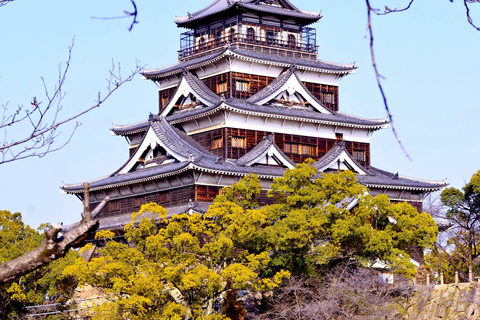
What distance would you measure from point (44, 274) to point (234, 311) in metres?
6.87

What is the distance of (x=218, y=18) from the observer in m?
42.7

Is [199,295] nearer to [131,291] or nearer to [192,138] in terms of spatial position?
[131,291]

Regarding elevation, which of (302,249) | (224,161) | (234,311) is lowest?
(234,311)

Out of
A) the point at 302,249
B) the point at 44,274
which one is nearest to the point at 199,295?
the point at 302,249

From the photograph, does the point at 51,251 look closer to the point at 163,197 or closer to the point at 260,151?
the point at 163,197

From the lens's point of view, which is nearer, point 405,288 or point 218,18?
point 405,288

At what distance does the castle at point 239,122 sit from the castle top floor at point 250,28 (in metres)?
0.06

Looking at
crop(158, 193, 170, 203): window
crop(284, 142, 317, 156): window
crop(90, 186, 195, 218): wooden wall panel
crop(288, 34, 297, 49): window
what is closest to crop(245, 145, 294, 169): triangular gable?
crop(284, 142, 317, 156): window

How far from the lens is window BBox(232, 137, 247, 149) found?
124 feet

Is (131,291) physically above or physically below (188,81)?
below

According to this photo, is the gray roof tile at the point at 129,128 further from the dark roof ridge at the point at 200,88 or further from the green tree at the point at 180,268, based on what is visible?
the green tree at the point at 180,268

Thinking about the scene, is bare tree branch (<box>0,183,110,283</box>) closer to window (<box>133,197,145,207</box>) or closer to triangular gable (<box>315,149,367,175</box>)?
window (<box>133,197,145,207</box>)

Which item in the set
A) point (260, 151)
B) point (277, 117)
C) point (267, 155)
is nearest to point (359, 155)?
point (277, 117)

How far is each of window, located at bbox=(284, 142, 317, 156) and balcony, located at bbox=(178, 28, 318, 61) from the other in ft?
16.6
